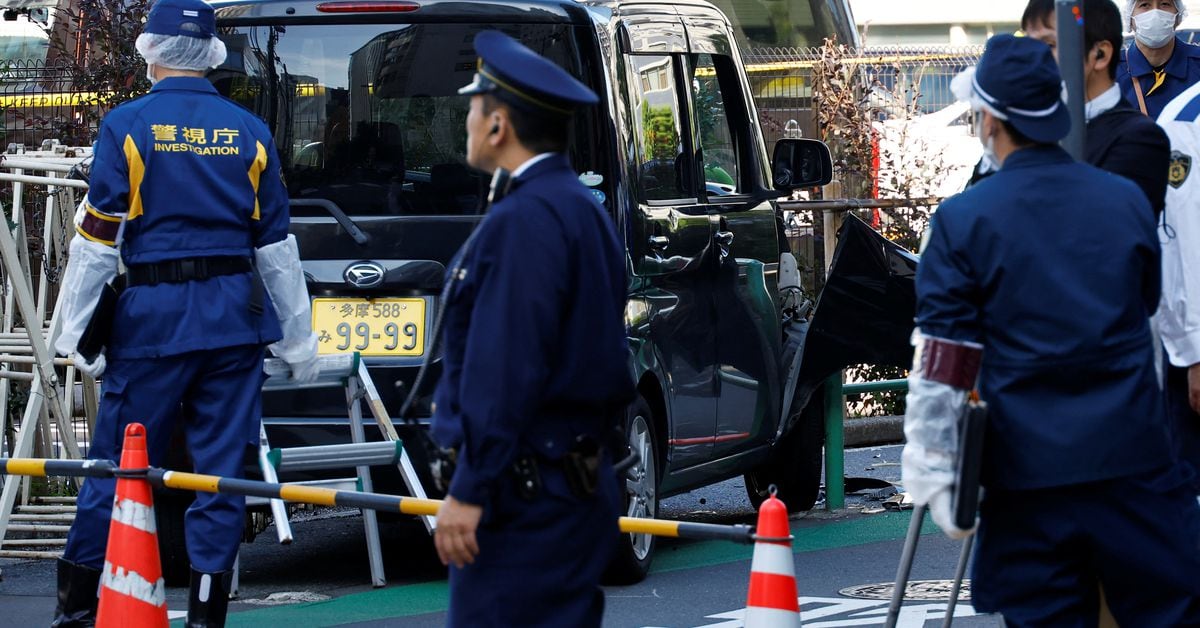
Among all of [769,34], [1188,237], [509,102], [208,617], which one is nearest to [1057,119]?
[509,102]

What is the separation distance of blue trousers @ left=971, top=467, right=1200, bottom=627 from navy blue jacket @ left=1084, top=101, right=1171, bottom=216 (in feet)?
3.70

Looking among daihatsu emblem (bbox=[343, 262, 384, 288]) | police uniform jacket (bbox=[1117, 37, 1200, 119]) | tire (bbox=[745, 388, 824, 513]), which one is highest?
police uniform jacket (bbox=[1117, 37, 1200, 119])

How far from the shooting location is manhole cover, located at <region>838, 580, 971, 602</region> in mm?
7074

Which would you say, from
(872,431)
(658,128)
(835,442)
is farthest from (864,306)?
(872,431)

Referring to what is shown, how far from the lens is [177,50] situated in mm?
6305

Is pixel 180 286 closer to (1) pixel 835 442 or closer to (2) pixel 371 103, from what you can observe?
(2) pixel 371 103

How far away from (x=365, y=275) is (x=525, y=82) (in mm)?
3553

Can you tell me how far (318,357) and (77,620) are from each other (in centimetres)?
122

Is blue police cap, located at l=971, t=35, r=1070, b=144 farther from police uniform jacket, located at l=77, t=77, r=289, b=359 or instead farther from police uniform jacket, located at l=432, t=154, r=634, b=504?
police uniform jacket, located at l=77, t=77, r=289, b=359

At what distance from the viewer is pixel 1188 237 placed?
5453mm

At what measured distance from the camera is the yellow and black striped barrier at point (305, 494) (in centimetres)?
489

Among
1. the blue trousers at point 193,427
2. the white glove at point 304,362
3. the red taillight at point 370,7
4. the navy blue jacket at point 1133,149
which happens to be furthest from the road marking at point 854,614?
the red taillight at point 370,7

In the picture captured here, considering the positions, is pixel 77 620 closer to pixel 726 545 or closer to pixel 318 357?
pixel 318 357

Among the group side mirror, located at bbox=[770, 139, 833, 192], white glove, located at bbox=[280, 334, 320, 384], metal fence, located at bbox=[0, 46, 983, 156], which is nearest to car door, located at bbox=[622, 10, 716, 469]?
side mirror, located at bbox=[770, 139, 833, 192]
